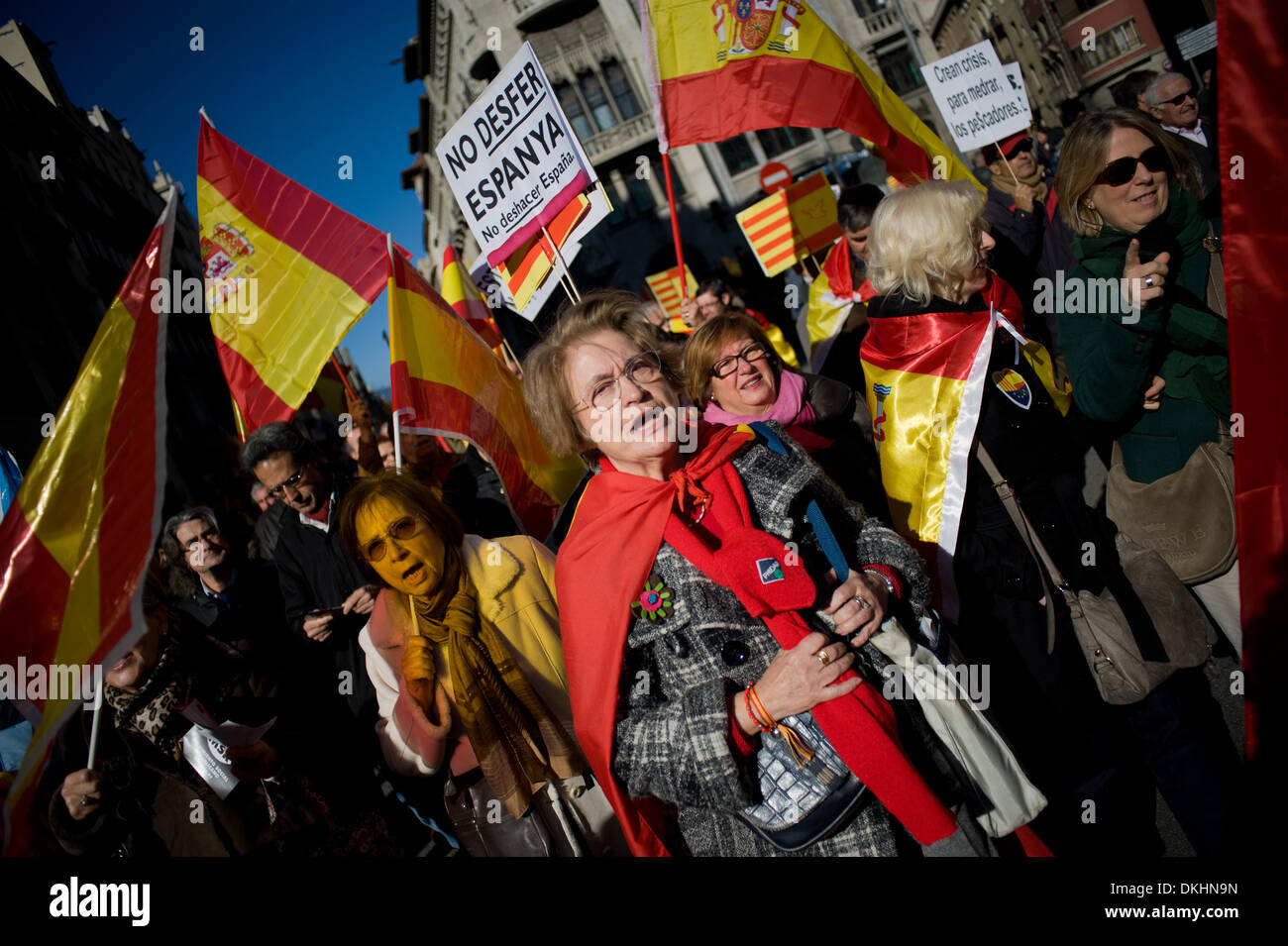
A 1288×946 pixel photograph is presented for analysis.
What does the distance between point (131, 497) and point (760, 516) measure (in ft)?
5.06

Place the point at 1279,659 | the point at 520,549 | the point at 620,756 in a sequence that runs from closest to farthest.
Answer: the point at 1279,659
the point at 620,756
the point at 520,549

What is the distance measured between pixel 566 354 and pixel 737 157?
27289mm

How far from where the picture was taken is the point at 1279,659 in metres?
1.17

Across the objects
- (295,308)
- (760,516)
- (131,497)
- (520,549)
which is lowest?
(760,516)

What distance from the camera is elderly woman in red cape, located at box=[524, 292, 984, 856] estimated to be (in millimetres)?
1698

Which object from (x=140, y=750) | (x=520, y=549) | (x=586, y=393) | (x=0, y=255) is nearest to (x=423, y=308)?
(x=520, y=549)

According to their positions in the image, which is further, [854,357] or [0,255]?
[0,255]

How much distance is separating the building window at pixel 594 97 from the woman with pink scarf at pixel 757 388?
87.7ft

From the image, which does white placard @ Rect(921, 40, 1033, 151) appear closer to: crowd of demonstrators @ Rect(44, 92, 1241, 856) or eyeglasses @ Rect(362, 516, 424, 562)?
crowd of demonstrators @ Rect(44, 92, 1241, 856)

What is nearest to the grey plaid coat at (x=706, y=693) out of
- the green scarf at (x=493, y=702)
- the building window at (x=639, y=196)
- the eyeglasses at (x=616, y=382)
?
the eyeglasses at (x=616, y=382)

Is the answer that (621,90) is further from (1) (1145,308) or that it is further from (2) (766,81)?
(1) (1145,308)

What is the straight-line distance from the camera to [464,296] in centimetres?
582

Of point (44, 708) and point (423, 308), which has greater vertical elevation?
point (423, 308)

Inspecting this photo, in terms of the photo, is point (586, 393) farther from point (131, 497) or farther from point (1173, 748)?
point (1173, 748)
